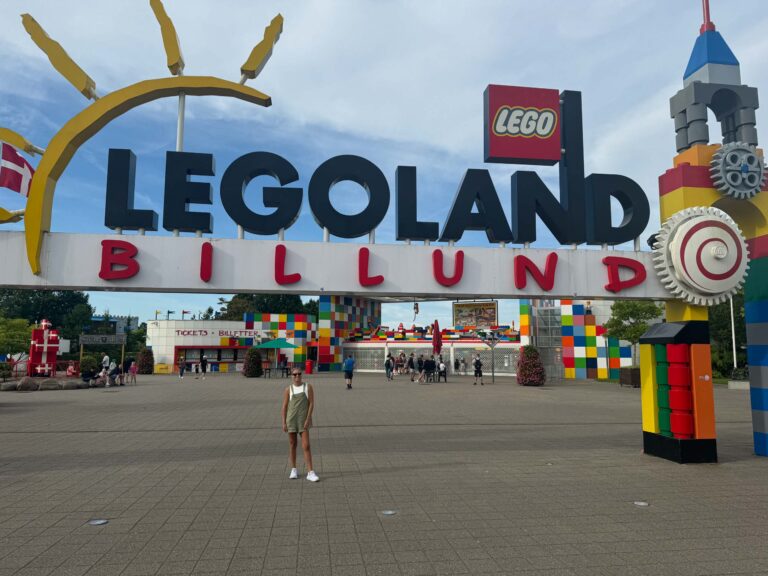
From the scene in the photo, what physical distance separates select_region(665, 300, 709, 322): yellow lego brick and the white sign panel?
38 cm

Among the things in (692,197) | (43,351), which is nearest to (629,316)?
(692,197)

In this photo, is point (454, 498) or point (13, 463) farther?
point (13, 463)

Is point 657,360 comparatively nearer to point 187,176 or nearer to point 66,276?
point 187,176

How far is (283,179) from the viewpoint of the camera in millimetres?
8320

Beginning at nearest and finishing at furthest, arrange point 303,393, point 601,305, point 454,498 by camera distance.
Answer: point 454,498 < point 303,393 < point 601,305

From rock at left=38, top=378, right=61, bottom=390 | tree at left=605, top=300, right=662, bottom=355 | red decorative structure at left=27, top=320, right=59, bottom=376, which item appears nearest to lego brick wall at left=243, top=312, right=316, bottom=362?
red decorative structure at left=27, top=320, right=59, bottom=376

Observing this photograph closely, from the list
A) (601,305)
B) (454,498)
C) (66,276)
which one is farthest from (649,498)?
(601,305)

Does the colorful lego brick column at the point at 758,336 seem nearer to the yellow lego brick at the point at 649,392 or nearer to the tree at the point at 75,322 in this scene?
the yellow lego brick at the point at 649,392

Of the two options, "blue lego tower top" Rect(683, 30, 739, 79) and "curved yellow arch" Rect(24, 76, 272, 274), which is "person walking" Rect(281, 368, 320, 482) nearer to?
"curved yellow arch" Rect(24, 76, 272, 274)

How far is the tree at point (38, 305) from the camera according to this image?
59.0 metres

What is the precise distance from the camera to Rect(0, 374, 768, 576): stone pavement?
14.1 feet

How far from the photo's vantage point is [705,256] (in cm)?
871

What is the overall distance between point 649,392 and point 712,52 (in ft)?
20.7

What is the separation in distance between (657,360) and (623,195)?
2.97 metres
